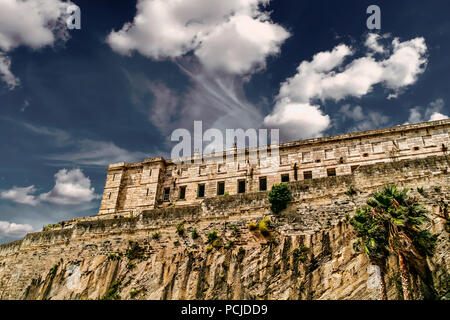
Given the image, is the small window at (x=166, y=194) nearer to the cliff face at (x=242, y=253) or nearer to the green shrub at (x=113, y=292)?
the cliff face at (x=242, y=253)

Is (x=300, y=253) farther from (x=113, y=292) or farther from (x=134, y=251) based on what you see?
(x=113, y=292)

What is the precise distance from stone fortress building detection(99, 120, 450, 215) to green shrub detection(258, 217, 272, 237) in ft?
27.6

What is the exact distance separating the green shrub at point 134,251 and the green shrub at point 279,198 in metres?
7.54

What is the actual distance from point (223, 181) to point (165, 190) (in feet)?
17.6

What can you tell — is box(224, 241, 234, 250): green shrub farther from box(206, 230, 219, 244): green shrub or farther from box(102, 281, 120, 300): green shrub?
box(102, 281, 120, 300): green shrub

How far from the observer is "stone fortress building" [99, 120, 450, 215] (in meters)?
24.5

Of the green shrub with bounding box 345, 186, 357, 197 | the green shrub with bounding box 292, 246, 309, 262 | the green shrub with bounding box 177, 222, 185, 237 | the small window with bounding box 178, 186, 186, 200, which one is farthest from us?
the small window with bounding box 178, 186, 186, 200

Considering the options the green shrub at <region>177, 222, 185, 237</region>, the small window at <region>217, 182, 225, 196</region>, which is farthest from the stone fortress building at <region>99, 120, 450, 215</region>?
the green shrub at <region>177, 222, 185, 237</region>

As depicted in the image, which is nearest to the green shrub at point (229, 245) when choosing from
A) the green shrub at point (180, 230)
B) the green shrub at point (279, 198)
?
the green shrub at point (279, 198)

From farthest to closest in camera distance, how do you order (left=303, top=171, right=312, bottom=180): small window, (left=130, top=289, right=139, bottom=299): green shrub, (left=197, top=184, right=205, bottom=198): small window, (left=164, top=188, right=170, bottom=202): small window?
(left=164, top=188, right=170, bottom=202): small window, (left=197, top=184, right=205, bottom=198): small window, (left=303, top=171, right=312, bottom=180): small window, (left=130, top=289, right=139, bottom=299): green shrub

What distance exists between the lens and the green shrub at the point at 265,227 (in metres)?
16.9

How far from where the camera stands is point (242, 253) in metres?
16.8
